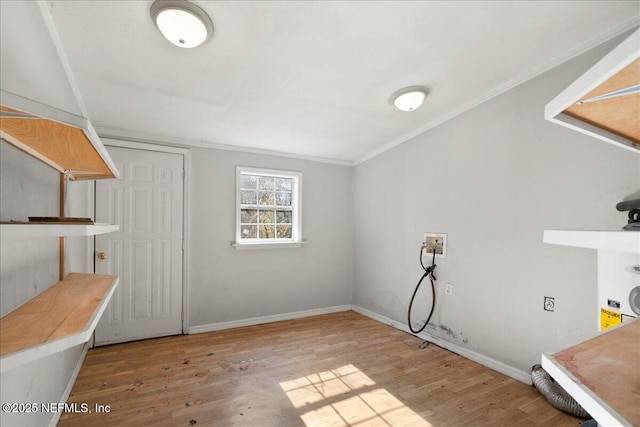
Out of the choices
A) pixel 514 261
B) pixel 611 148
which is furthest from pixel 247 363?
pixel 611 148

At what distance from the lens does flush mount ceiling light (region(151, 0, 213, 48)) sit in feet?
5.54

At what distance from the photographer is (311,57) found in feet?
7.36

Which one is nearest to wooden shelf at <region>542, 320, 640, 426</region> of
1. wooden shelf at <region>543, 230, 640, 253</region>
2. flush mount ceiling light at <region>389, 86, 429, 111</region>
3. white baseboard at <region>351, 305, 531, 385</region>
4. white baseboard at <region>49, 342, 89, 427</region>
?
wooden shelf at <region>543, 230, 640, 253</region>

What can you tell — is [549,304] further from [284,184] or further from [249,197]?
[249,197]

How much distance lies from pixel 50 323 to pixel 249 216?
10.4 feet

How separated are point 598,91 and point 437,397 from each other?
2.39 meters

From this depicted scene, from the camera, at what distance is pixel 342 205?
188 inches

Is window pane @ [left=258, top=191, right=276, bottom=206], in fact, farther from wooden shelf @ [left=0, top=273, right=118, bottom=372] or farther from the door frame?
wooden shelf @ [left=0, top=273, right=118, bottom=372]

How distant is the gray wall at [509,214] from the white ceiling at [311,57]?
0.33 m

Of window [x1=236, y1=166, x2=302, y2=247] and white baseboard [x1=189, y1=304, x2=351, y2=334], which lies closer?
white baseboard [x1=189, y1=304, x2=351, y2=334]

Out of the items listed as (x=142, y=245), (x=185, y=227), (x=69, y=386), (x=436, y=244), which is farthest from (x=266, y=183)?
(x=69, y=386)

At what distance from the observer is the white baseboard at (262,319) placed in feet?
12.2

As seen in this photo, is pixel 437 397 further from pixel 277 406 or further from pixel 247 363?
pixel 247 363

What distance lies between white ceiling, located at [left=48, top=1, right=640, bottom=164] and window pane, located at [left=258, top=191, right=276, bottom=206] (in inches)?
43.0
